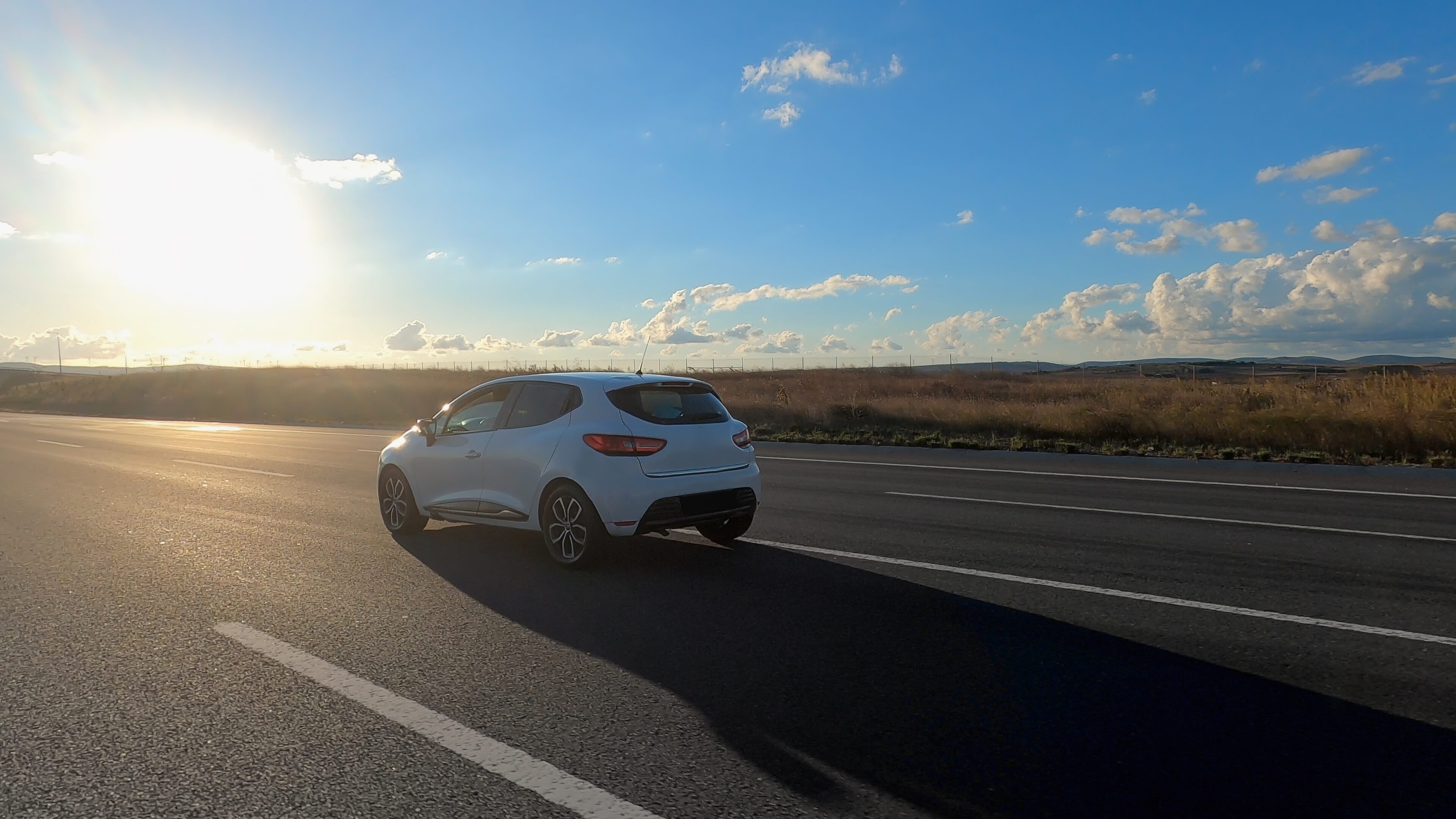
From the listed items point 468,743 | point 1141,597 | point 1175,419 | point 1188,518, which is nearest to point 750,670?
point 468,743

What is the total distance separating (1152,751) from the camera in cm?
380

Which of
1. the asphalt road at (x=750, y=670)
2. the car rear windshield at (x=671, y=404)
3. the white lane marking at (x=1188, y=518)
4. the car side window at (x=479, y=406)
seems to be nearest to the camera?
the asphalt road at (x=750, y=670)

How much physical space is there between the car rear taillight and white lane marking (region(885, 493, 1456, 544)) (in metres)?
5.29

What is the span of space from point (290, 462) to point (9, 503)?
5.21 meters

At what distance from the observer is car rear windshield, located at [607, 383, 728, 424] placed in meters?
7.61

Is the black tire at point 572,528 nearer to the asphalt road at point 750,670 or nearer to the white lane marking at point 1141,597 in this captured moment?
→ the asphalt road at point 750,670

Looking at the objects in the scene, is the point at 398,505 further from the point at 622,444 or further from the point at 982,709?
the point at 982,709

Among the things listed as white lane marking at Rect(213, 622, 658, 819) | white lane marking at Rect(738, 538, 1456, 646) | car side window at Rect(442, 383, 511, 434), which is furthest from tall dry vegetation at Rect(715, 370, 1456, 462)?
white lane marking at Rect(213, 622, 658, 819)

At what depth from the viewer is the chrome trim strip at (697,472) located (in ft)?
24.1

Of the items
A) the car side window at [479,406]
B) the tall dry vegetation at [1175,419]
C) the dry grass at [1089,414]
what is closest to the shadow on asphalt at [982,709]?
the car side window at [479,406]

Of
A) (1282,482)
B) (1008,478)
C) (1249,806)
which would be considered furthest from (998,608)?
(1282,482)

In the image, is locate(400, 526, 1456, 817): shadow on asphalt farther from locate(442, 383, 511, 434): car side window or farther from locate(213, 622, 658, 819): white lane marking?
locate(442, 383, 511, 434): car side window

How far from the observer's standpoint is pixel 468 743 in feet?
13.0

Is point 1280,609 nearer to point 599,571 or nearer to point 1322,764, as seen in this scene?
point 1322,764
